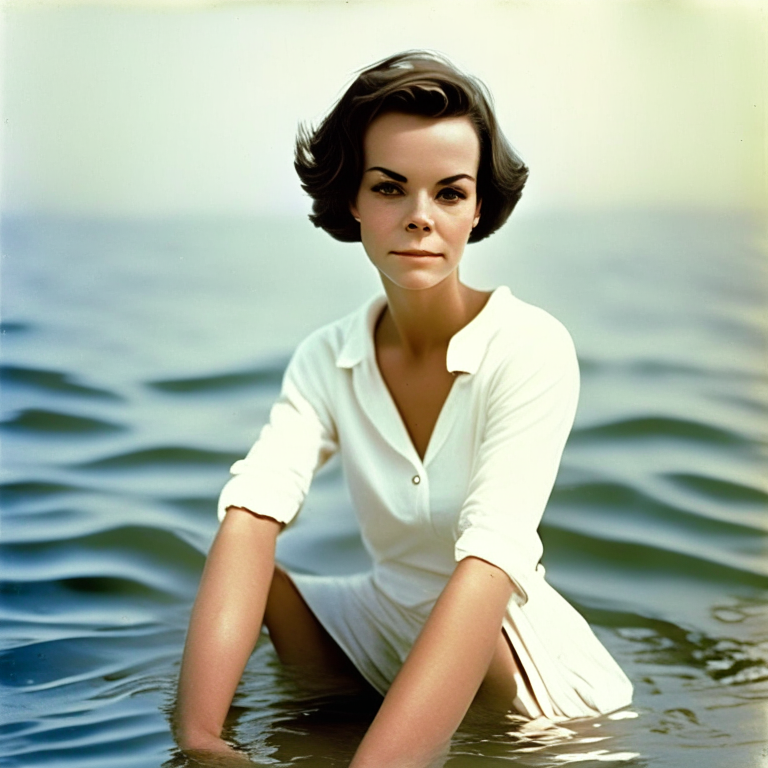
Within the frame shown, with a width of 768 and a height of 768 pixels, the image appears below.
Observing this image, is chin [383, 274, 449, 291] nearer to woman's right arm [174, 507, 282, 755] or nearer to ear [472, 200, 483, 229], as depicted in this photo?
ear [472, 200, 483, 229]

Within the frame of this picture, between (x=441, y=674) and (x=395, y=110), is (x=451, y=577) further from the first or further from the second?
(x=395, y=110)

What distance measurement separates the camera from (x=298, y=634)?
9.20 ft

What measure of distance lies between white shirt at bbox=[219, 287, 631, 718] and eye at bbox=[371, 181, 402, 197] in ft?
1.04

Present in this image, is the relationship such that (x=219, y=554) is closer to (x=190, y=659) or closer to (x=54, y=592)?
(x=190, y=659)

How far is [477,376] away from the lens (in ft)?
8.08

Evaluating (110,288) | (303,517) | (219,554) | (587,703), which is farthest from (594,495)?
(110,288)

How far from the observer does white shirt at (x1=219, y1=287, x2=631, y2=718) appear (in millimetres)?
2303

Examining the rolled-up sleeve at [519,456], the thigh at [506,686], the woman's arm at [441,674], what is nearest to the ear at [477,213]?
the rolled-up sleeve at [519,456]

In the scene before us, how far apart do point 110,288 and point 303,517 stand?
258 centimetres

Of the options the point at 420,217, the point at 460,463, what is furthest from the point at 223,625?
the point at 420,217

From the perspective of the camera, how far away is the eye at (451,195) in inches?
93.7

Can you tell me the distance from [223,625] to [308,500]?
2.18 meters

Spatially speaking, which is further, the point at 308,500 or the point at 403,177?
the point at 308,500

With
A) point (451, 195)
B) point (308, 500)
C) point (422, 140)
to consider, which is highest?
point (422, 140)
